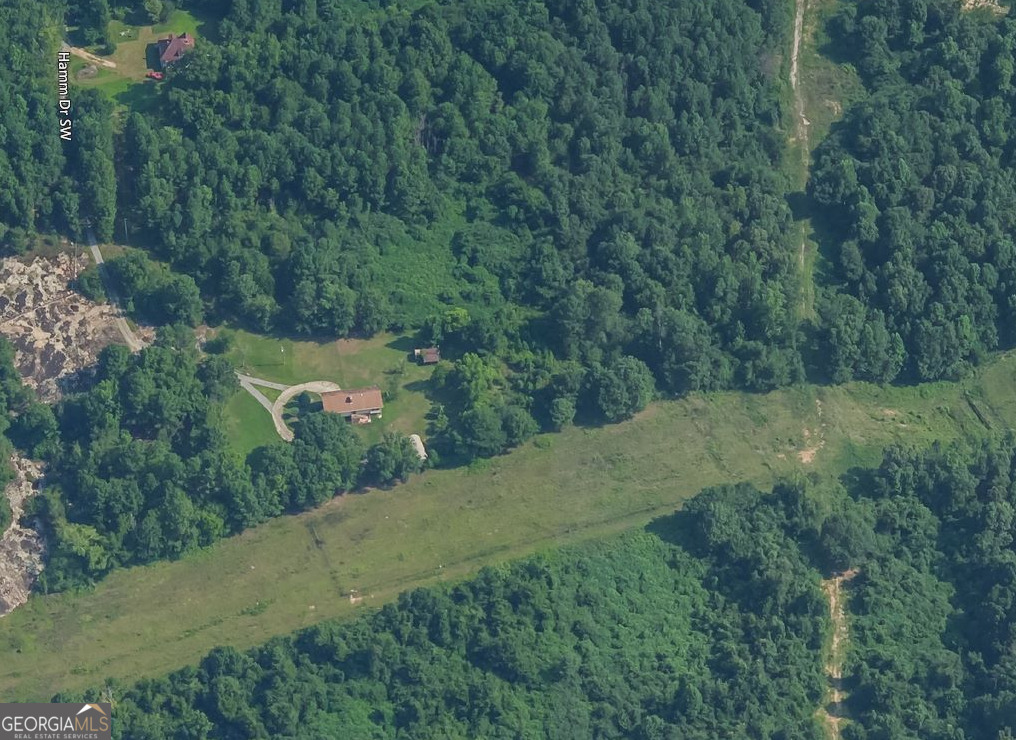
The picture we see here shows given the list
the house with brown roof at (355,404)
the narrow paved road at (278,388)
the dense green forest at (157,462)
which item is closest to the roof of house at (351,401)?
the house with brown roof at (355,404)

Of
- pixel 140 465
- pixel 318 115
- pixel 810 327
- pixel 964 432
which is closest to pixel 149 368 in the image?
pixel 140 465

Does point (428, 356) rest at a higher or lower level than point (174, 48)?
lower

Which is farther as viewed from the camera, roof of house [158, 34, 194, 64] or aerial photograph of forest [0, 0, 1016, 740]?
roof of house [158, 34, 194, 64]

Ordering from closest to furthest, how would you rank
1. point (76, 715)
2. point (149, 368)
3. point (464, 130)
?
point (76, 715) → point (149, 368) → point (464, 130)

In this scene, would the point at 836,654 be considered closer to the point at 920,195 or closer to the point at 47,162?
the point at 920,195

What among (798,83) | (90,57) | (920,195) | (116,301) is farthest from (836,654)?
(90,57)

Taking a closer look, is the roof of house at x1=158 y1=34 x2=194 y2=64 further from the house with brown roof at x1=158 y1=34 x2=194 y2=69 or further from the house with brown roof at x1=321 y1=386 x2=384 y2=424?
the house with brown roof at x1=321 y1=386 x2=384 y2=424

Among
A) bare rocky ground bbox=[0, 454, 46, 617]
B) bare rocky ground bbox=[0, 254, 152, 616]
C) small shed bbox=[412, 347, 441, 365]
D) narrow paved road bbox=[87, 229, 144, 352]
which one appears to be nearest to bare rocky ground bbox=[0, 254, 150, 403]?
bare rocky ground bbox=[0, 254, 152, 616]

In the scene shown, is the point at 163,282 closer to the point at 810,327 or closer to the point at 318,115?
the point at 318,115
